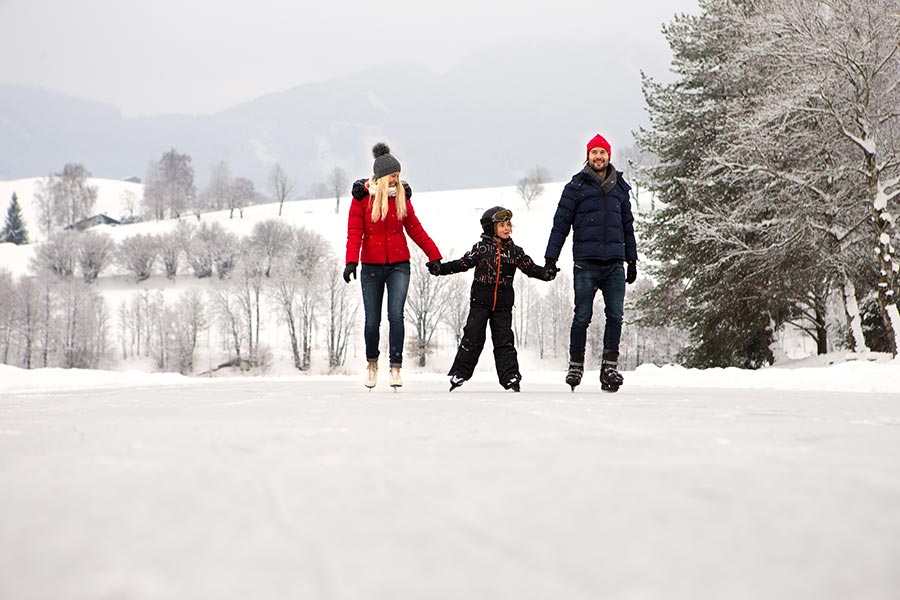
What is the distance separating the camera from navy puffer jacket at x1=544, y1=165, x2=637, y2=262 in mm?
6965

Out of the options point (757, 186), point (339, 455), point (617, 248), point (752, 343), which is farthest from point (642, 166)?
point (339, 455)

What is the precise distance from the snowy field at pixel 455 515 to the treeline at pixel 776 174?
14582 mm

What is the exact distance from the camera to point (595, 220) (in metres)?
7.00

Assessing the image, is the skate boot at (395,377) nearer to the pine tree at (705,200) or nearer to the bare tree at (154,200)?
the pine tree at (705,200)

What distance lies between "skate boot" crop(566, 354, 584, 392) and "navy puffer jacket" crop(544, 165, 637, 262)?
104 cm

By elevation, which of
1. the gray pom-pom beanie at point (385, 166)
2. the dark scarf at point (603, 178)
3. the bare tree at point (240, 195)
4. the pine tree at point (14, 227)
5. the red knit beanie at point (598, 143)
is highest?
the bare tree at point (240, 195)

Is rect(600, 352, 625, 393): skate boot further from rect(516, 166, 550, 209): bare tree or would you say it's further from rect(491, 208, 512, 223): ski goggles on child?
rect(516, 166, 550, 209): bare tree

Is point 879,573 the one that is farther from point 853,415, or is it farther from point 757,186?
point 757,186

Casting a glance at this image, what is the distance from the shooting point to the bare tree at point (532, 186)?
95438 millimetres

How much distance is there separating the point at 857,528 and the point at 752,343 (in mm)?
20404

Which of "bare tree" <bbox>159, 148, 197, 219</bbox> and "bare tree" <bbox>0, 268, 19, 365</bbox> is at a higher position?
"bare tree" <bbox>159, 148, 197, 219</bbox>

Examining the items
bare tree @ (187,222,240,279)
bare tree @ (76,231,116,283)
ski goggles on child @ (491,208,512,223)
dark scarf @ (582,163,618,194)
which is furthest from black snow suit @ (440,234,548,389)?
bare tree @ (76,231,116,283)

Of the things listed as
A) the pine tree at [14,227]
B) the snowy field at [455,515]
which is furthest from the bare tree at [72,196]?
the snowy field at [455,515]

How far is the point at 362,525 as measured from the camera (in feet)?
5.08
